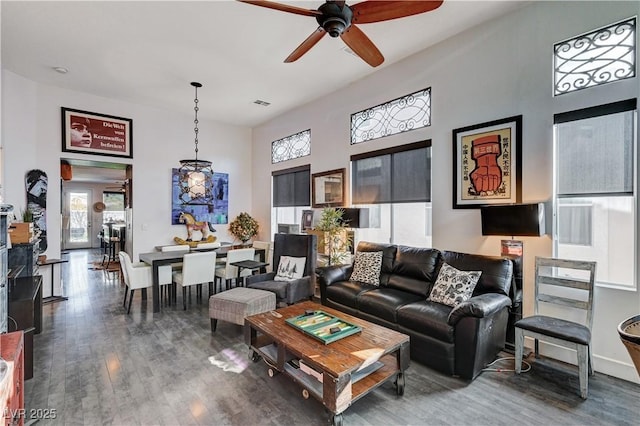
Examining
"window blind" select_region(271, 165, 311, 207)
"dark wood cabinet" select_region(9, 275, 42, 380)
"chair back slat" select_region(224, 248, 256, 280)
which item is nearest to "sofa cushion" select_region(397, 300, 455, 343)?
"chair back slat" select_region(224, 248, 256, 280)

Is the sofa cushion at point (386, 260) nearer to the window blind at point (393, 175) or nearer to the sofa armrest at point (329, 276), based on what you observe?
the sofa armrest at point (329, 276)

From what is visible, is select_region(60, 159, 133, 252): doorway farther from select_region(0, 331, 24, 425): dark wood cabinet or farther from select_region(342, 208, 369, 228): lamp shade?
select_region(0, 331, 24, 425): dark wood cabinet

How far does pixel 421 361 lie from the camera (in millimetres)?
2902

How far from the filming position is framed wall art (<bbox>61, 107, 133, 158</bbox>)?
5.50m

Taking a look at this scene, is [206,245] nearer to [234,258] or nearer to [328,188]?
[234,258]

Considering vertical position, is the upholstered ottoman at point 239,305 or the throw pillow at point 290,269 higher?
the throw pillow at point 290,269

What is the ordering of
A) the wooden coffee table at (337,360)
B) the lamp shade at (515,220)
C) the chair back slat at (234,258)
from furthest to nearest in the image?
1. the chair back slat at (234,258)
2. the lamp shade at (515,220)
3. the wooden coffee table at (337,360)

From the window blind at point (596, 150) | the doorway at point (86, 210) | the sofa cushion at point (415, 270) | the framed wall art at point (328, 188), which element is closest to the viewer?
the window blind at point (596, 150)

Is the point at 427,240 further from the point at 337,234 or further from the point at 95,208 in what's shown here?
the point at 95,208

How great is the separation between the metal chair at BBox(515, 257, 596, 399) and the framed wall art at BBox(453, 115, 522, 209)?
81 centimetres

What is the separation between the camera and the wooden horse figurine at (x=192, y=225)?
6.73 meters

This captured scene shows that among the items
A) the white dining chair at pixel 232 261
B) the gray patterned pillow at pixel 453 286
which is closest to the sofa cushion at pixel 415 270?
the gray patterned pillow at pixel 453 286

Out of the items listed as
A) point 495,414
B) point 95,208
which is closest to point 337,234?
point 495,414

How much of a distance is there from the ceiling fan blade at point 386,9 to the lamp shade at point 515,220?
196cm
